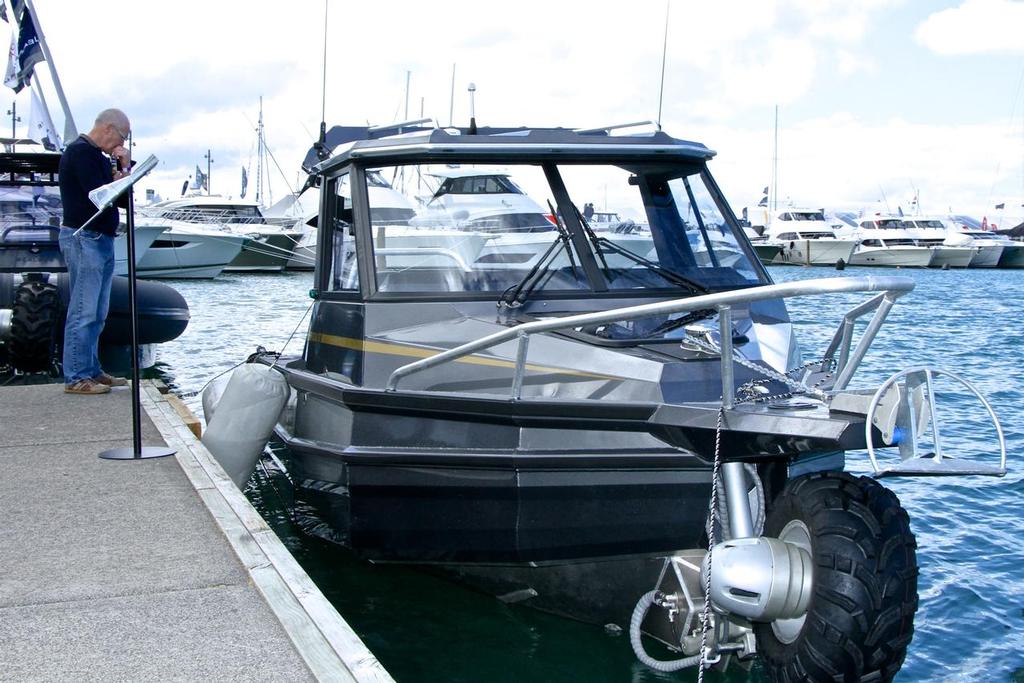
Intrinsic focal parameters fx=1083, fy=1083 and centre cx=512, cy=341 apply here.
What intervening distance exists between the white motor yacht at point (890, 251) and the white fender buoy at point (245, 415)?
180 feet

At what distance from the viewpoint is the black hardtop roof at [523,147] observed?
5.56 meters

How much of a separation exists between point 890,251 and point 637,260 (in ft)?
182

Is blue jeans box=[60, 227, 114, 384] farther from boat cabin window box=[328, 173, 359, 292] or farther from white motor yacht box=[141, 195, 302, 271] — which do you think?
white motor yacht box=[141, 195, 302, 271]

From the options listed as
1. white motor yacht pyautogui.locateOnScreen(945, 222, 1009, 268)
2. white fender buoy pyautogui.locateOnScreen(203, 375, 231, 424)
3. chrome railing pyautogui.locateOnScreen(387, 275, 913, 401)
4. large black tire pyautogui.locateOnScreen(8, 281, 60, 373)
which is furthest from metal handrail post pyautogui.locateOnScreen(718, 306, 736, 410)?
white motor yacht pyautogui.locateOnScreen(945, 222, 1009, 268)

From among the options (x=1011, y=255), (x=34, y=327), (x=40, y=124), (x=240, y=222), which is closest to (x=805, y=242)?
(x=1011, y=255)

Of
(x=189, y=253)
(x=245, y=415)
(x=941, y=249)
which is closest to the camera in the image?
(x=245, y=415)

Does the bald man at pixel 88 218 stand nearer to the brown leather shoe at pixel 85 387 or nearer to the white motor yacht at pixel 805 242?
the brown leather shoe at pixel 85 387

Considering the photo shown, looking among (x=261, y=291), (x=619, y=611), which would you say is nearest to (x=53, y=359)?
(x=619, y=611)

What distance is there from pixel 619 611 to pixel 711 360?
1189 mm

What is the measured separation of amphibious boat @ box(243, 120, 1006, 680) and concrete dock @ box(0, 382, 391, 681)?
0.82 m

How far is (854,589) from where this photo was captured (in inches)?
141

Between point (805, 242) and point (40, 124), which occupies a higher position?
point (40, 124)

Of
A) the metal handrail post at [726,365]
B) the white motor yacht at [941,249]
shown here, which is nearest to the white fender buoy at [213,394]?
the metal handrail post at [726,365]

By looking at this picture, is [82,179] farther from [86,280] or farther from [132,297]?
[132,297]
